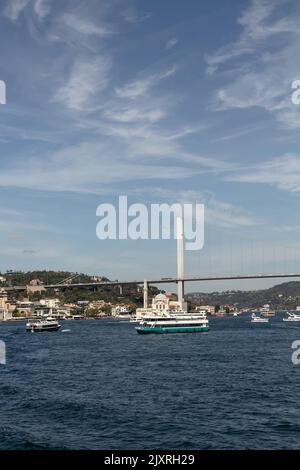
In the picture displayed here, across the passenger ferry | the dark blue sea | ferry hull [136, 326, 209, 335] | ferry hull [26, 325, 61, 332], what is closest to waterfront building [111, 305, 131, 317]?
ferry hull [26, 325, 61, 332]

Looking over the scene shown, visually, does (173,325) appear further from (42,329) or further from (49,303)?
(49,303)

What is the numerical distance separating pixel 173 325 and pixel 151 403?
48.0 meters

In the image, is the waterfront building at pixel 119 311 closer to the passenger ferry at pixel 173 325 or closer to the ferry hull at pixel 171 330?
the passenger ferry at pixel 173 325

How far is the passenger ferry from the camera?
68363mm

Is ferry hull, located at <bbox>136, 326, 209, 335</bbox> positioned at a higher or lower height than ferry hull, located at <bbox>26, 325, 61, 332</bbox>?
higher

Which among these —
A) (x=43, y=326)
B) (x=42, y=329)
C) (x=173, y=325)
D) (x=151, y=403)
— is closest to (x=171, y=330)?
(x=173, y=325)

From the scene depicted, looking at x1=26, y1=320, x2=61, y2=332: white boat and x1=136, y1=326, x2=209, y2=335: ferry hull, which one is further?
x1=26, y1=320, x2=61, y2=332: white boat

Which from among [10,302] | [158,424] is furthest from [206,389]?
[10,302]

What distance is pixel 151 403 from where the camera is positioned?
21.0 metres

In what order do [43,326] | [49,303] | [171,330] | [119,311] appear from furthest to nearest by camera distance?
[49,303] → [119,311] → [43,326] → [171,330]

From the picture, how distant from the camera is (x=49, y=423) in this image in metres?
17.9

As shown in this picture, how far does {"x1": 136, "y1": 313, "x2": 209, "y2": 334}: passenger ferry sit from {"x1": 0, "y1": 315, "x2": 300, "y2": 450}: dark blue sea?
103ft

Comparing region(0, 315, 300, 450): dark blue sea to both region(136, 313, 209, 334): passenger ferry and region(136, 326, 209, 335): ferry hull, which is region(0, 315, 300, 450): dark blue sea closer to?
region(136, 326, 209, 335): ferry hull
